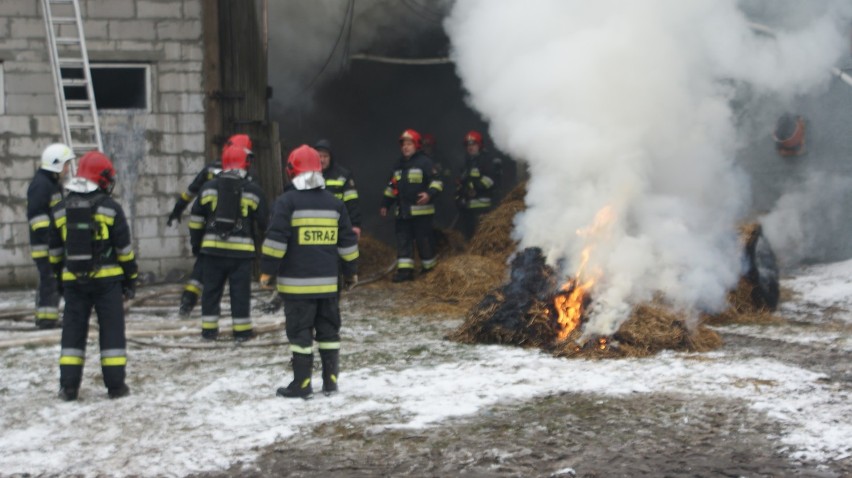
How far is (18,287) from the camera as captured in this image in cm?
1185

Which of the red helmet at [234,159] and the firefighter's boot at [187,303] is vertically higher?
the red helmet at [234,159]

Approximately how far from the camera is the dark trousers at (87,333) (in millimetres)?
6422

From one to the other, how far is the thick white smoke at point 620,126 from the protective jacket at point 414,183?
223 cm

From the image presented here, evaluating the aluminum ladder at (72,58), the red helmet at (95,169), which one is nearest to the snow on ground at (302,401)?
the red helmet at (95,169)

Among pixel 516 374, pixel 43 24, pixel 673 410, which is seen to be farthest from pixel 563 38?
pixel 43 24

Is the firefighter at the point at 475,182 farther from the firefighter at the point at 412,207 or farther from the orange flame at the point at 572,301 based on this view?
the orange flame at the point at 572,301

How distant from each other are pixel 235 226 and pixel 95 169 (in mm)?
1927

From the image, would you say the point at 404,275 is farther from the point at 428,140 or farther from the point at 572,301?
the point at 572,301

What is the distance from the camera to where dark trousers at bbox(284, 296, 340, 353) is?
640 cm

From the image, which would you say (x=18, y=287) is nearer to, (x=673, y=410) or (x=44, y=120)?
(x=44, y=120)

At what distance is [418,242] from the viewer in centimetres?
1216

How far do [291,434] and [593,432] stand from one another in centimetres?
174

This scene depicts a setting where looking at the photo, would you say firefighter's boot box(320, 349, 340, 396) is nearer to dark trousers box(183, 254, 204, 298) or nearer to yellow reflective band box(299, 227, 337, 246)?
yellow reflective band box(299, 227, 337, 246)

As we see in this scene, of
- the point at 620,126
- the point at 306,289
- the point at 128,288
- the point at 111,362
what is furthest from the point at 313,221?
the point at 620,126
